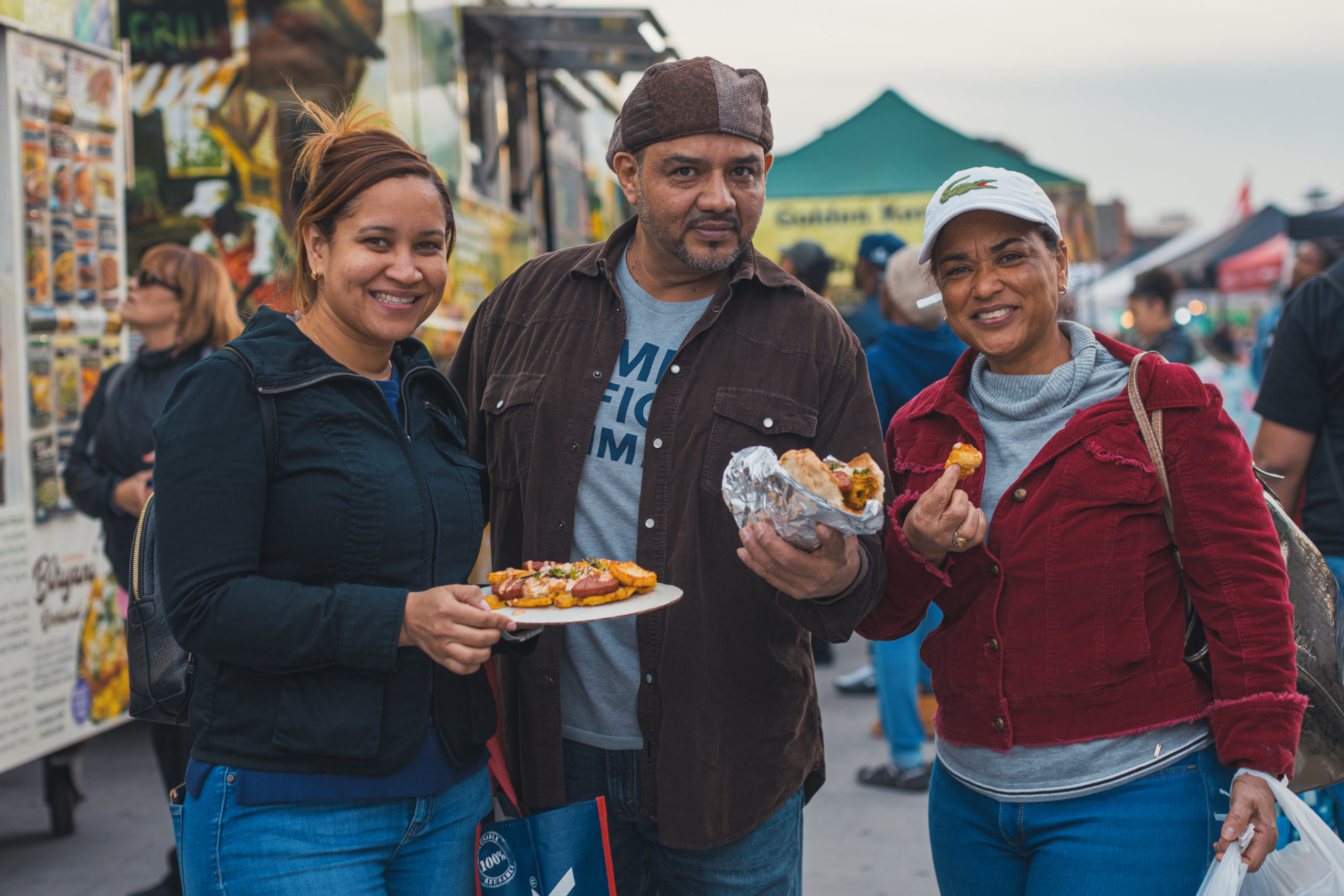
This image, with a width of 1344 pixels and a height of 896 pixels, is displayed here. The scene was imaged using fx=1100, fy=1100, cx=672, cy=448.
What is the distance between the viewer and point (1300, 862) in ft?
6.97

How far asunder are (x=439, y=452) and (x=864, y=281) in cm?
516

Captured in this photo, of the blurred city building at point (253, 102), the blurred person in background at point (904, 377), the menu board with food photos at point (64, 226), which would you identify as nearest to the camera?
the menu board with food photos at point (64, 226)

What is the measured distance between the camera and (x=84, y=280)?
4.87m

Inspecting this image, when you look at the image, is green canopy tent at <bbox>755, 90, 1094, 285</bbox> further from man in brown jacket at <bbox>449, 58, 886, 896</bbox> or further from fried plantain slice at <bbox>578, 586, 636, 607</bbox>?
fried plantain slice at <bbox>578, 586, 636, 607</bbox>

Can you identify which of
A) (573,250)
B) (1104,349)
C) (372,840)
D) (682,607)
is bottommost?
(372,840)

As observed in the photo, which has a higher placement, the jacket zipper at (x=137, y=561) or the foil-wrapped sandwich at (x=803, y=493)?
the foil-wrapped sandwich at (x=803, y=493)

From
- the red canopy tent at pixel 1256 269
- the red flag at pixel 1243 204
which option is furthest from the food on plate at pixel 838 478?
the red flag at pixel 1243 204

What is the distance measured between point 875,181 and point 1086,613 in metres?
7.94

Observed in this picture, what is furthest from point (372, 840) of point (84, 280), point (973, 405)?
point (84, 280)

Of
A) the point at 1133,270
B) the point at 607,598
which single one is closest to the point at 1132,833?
the point at 607,598

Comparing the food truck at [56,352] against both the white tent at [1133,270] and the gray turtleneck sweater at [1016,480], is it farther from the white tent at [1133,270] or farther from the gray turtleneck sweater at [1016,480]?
the white tent at [1133,270]

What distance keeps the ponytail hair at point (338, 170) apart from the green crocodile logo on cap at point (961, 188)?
1017mm

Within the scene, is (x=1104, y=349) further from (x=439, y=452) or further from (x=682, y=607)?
(x=439, y=452)

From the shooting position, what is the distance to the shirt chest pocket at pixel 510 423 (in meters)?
2.52
